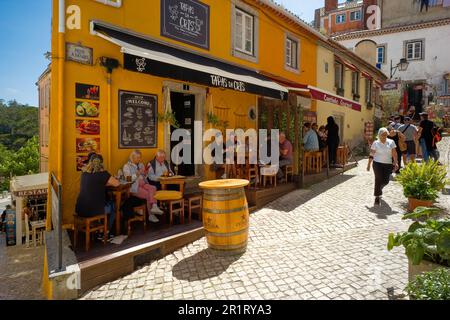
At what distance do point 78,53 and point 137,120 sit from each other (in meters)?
1.66

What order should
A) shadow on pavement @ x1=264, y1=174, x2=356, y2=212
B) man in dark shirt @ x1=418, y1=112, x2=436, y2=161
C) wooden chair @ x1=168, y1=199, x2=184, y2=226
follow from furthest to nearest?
man in dark shirt @ x1=418, y1=112, x2=436, y2=161, shadow on pavement @ x1=264, y1=174, x2=356, y2=212, wooden chair @ x1=168, y1=199, x2=184, y2=226

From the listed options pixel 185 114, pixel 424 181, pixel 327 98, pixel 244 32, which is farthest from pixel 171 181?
pixel 327 98

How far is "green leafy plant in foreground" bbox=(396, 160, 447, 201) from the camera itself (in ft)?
21.0

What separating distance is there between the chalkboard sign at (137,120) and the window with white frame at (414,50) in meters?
28.4

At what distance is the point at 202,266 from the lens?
14.1 feet

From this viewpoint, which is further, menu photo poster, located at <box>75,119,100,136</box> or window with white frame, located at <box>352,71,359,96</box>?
window with white frame, located at <box>352,71,359,96</box>

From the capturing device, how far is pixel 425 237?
3.03m

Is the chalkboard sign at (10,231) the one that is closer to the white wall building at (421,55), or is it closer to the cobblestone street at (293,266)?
the cobblestone street at (293,266)

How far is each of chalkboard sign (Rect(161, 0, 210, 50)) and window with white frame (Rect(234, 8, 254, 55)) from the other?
59.5 inches

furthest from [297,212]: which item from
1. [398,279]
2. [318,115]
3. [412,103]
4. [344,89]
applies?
Result: [412,103]

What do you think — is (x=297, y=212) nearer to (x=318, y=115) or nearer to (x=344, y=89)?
(x=318, y=115)

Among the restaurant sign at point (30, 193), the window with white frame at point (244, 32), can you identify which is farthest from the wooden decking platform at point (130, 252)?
the window with white frame at point (244, 32)

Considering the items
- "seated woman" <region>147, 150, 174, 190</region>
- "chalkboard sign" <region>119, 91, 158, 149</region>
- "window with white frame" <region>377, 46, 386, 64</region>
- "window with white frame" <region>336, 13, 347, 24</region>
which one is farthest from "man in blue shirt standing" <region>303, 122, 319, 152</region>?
"window with white frame" <region>336, 13, 347, 24</region>

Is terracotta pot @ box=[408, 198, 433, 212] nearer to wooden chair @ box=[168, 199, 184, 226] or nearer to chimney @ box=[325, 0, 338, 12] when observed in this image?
wooden chair @ box=[168, 199, 184, 226]
